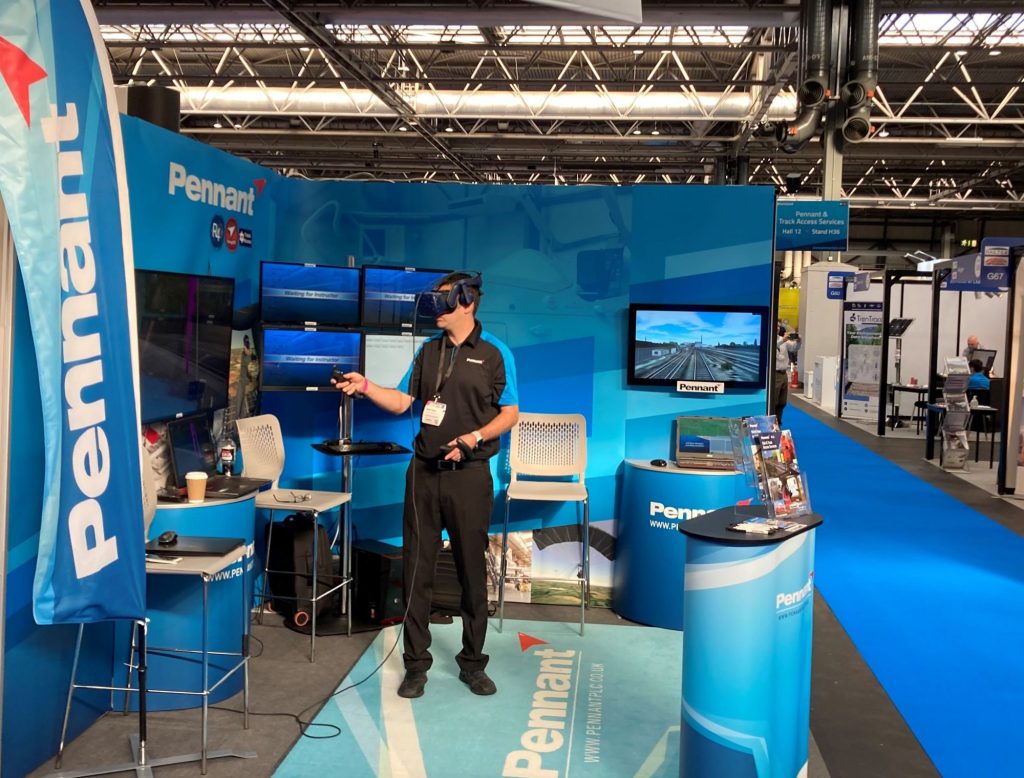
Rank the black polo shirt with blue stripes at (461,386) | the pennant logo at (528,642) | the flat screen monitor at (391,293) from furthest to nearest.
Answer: the flat screen monitor at (391,293) → the pennant logo at (528,642) → the black polo shirt with blue stripes at (461,386)

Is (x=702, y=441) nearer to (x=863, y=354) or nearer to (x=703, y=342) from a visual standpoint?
(x=703, y=342)

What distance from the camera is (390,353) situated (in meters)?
5.36

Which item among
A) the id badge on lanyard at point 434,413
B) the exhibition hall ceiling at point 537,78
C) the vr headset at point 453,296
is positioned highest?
the exhibition hall ceiling at point 537,78

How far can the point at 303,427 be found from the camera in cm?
561

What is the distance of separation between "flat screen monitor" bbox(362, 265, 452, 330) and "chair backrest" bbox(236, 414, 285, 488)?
75 cm

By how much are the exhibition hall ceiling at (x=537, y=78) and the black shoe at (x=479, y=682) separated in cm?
563

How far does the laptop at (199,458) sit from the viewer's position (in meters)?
4.11

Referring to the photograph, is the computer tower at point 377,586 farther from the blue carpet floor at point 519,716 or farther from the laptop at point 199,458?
the laptop at point 199,458

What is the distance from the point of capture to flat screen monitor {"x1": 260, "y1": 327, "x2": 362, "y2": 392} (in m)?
4.98

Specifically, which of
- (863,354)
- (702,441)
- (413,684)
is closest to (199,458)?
(413,684)

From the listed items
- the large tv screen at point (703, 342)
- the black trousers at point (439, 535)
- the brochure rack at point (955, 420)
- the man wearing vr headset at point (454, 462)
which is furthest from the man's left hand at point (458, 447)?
the brochure rack at point (955, 420)

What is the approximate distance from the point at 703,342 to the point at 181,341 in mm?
2775

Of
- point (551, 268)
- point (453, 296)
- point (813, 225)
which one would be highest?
point (813, 225)

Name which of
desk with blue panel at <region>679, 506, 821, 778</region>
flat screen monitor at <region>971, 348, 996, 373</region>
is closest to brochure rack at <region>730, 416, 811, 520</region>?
desk with blue panel at <region>679, 506, 821, 778</region>
